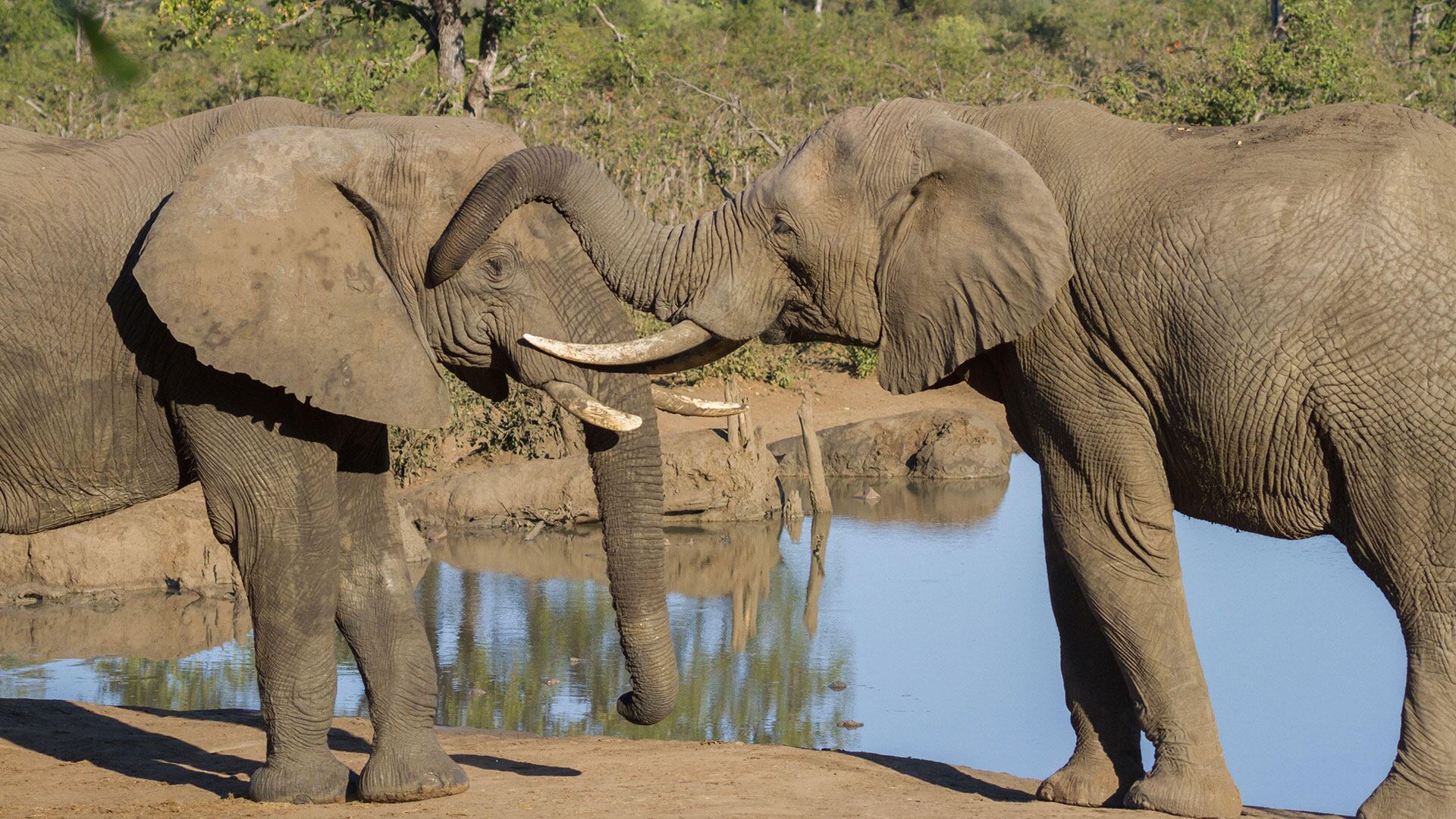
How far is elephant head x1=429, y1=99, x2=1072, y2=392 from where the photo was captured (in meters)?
5.32

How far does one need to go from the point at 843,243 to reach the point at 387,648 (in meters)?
2.15

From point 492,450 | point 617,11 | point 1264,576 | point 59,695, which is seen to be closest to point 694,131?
point 492,450

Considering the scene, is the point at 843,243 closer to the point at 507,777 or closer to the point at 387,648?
the point at 387,648

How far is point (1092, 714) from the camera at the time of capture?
5.90 metres

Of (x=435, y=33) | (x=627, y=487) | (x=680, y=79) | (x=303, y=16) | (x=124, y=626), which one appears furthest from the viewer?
(x=680, y=79)

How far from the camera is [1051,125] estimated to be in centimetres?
554

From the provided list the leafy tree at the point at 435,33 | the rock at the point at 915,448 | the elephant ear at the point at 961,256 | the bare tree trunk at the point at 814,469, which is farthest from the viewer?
the leafy tree at the point at 435,33

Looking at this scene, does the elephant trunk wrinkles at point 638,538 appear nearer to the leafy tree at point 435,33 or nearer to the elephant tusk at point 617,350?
the elephant tusk at point 617,350

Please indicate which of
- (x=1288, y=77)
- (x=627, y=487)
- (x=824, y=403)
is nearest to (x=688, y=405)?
(x=627, y=487)

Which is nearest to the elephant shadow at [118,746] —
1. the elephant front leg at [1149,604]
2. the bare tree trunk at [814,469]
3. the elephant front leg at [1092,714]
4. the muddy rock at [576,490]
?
the elephant front leg at [1092,714]

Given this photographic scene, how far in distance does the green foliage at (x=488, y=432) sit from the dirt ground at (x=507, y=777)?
752cm

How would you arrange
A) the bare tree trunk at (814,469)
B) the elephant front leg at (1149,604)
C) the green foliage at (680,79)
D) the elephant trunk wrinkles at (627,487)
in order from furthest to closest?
1. the green foliage at (680,79)
2. the bare tree trunk at (814,469)
3. the elephant trunk wrinkles at (627,487)
4. the elephant front leg at (1149,604)

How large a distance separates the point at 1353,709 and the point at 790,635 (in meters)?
3.25

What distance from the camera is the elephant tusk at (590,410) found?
545 centimetres
